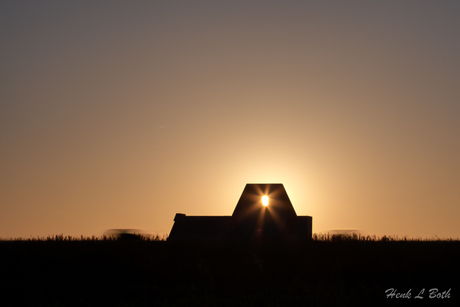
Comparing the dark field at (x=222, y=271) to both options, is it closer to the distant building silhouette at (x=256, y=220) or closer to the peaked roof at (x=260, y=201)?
the distant building silhouette at (x=256, y=220)

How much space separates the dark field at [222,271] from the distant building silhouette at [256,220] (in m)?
8.08

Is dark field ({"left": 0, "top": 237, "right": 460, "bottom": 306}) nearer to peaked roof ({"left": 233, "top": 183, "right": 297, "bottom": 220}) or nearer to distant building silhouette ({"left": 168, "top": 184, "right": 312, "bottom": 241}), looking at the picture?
distant building silhouette ({"left": 168, "top": 184, "right": 312, "bottom": 241})

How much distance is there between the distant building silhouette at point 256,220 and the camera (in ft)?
139

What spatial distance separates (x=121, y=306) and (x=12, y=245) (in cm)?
1576

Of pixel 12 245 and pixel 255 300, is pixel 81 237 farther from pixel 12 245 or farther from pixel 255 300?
pixel 255 300

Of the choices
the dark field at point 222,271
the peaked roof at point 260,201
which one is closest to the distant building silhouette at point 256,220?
the peaked roof at point 260,201

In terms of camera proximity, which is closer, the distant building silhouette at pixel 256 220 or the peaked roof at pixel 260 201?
the distant building silhouette at pixel 256 220

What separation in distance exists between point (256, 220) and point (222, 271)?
1408 cm

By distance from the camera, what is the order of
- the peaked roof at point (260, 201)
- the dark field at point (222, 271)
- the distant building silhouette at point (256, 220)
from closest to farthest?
the dark field at point (222, 271)
the distant building silhouette at point (256, 220)
the peaked roof at point (260, 201)

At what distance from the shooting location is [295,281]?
25094 millimetres

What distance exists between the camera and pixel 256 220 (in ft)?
141

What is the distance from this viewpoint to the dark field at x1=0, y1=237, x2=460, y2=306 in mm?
22656

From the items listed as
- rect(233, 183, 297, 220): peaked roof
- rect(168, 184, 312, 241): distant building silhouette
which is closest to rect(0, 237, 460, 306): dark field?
rect(168, 184, 312, 241): distant building silhouette

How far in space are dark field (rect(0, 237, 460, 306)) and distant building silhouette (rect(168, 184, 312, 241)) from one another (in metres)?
8.08
